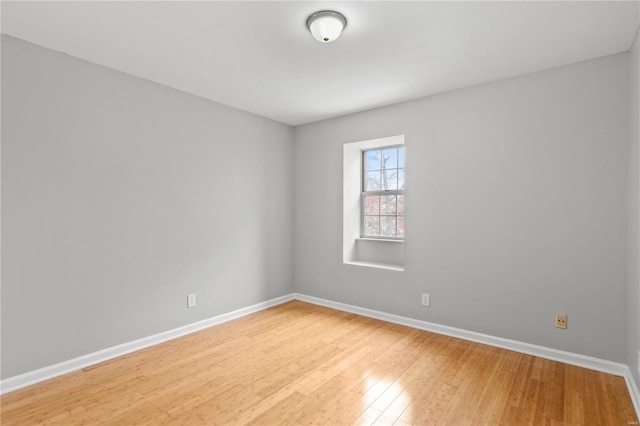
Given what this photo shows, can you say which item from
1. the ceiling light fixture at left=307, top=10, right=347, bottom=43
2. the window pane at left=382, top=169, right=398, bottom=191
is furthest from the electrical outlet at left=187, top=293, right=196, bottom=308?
the ceiling light fixture at left=307, top=10, right=347, bottom=43

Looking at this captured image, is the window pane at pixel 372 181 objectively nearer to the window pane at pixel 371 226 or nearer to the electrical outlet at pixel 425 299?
the window pane at pixel 371 226

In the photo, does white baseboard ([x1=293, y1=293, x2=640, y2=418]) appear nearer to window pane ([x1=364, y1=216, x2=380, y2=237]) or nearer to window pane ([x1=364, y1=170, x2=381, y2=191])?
window pane ([x1=364, y1=216, x2=380, y2=237])

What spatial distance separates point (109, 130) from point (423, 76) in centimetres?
284

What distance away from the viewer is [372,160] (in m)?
4.35

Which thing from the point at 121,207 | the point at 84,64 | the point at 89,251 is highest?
the point at 84,64

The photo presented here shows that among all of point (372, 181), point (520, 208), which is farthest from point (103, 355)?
point (520, 208)

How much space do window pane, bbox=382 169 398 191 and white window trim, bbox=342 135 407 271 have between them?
34 cm

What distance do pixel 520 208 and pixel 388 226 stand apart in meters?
1.59

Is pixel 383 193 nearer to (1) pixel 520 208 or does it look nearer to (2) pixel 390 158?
(2) pixel 390 158

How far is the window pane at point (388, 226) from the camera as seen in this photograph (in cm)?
414

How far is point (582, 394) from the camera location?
2205 mm

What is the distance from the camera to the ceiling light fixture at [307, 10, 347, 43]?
6.61 feet

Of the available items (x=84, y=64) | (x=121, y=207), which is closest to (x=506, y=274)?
(x=121, y=207)

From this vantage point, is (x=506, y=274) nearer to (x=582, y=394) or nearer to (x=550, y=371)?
(x=550, y=371)
